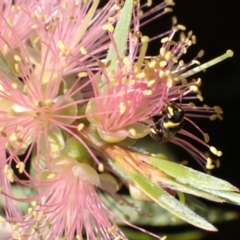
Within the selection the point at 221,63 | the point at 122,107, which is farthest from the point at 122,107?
the point at 221,63

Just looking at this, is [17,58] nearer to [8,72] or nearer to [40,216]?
[8,72]

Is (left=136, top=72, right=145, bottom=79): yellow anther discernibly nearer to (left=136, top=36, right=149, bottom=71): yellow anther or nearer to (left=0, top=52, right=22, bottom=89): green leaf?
(left=136, top=36, right=149, bottom=71): yellow anther

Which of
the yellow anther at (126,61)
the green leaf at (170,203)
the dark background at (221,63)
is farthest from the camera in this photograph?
the dark background at (221,63)

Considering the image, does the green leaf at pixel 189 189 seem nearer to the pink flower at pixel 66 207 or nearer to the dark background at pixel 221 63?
the pink flower at pixel 66 207

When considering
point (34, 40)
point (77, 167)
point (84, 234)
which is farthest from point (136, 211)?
point (34, 40)

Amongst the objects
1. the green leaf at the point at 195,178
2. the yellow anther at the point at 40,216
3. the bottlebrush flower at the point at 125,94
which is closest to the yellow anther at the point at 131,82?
the bottlebrush flower at the point at 125,94

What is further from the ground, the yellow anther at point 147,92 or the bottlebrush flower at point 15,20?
the bottlebrush flower at point 15,20

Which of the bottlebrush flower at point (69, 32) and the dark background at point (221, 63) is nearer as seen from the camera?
the bottlebrush flower at point (69, 32)
